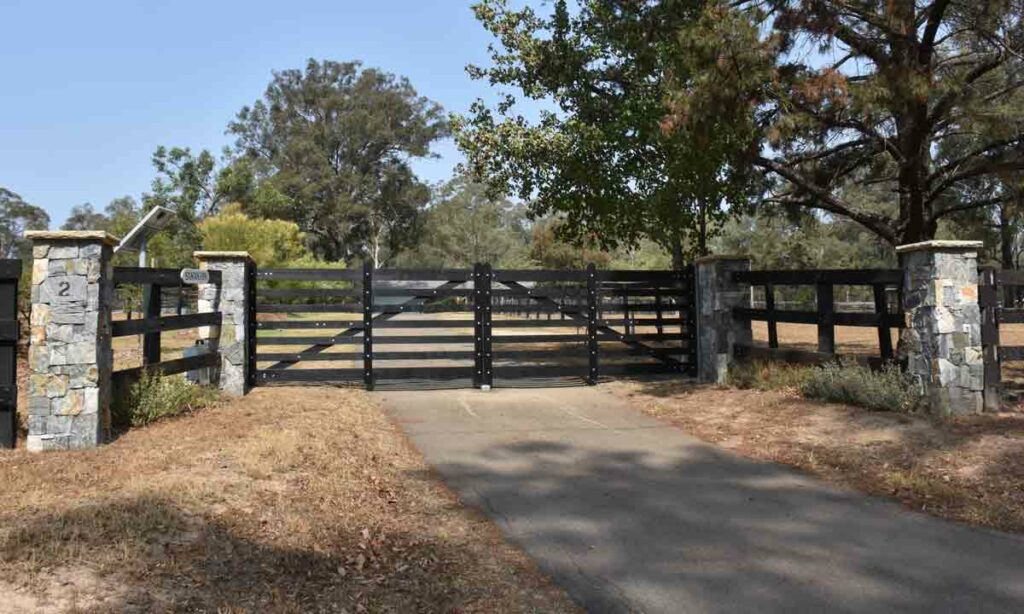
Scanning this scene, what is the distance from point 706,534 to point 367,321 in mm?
7092

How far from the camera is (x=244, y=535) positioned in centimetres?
422

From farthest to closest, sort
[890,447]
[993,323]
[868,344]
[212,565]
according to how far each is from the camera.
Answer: [868,344], [993,323], [890,447], [212,565]

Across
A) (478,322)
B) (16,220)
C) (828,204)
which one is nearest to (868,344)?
(828,204)

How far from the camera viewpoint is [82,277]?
6348 millimetres

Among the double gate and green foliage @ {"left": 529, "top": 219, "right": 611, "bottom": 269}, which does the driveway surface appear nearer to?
the double gate

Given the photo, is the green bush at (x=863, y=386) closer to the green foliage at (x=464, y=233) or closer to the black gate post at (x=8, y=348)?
the black gate post at (x=8, y=348)

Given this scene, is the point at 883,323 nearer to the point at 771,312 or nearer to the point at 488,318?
the point at 771,312

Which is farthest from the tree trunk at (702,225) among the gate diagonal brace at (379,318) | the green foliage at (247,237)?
the green foliage at (247,237)

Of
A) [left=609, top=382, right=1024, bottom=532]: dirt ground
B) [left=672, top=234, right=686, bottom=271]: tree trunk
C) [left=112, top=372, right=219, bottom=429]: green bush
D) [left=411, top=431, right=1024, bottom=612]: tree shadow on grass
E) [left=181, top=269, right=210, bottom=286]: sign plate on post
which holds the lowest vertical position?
[left=411, top=431, right=1024, bottom=612]: tree shadow on grass

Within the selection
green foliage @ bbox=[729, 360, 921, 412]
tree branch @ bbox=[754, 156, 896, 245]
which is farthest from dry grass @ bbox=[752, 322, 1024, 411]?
tree branch @ bbox=[754, 156, 896, 245]

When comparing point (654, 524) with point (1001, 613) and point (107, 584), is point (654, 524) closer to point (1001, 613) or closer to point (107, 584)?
point (1001, 613)

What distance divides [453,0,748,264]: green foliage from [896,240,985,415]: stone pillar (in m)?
4.74

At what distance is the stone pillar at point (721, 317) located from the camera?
431 inches

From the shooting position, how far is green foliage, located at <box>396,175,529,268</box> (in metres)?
60.2
